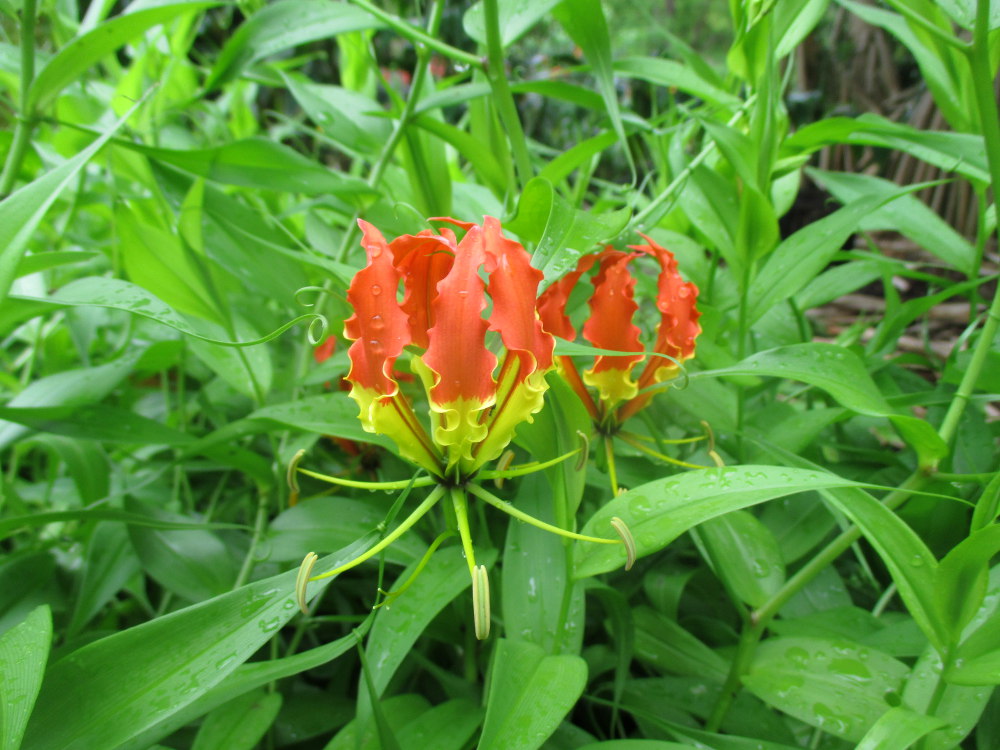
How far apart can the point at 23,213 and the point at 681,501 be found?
0.48 meters

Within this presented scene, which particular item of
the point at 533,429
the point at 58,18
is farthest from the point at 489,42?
the point at 58,18

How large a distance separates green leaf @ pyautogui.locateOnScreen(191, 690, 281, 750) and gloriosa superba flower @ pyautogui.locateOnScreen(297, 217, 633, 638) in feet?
0.78

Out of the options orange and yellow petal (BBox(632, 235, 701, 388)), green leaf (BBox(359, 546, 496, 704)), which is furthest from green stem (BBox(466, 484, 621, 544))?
orange and yellow petal (BBox(632, 235, 701, 388))

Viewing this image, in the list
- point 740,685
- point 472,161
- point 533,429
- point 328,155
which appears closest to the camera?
point 533,429

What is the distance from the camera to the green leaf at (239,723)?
612 millimetres

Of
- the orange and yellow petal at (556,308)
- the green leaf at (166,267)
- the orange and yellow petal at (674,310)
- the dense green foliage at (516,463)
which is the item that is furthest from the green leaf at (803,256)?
the green leaf at (166,267)

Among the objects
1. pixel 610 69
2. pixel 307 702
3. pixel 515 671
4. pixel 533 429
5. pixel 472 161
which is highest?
pixel 610 69

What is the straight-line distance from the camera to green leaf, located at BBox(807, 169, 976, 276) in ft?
2.94

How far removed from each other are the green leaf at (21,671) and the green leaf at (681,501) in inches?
13.7

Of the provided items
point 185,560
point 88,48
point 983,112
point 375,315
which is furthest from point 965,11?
point 185,560

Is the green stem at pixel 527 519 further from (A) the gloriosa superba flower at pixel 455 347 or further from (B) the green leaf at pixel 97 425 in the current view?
(B) the green leaf at pixel 97 425

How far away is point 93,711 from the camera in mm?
442

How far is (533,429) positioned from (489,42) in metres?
0.41

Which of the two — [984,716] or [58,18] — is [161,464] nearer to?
[58,18]
